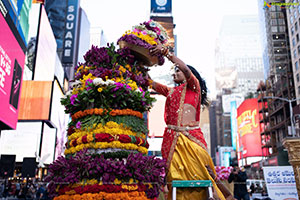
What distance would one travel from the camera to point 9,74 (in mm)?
15500

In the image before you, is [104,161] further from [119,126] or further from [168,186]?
[168,186]

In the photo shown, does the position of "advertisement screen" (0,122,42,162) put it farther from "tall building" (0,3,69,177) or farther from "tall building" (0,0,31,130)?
"tall building" (0,0,31,130)

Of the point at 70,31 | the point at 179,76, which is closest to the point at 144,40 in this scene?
the point at 179,76

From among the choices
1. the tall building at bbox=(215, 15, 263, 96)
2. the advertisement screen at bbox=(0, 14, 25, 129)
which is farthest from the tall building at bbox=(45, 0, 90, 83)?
the tall building at bbox=(215, 15, 263, 96)

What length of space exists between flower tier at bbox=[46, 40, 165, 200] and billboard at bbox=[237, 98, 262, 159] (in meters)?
62.9

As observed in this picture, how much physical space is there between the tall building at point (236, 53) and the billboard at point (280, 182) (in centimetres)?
12439

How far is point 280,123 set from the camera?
48062mm

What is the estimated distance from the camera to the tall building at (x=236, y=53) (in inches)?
5182

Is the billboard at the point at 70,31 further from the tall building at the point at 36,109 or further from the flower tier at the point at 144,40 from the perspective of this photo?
the flower tier at the point at 144,40

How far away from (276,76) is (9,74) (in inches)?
1824

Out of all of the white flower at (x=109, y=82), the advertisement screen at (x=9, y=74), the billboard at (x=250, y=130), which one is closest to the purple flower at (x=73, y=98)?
the white flower at (x=109, y=82)

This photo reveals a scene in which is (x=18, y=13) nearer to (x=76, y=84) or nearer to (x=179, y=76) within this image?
(x=76, y=84)

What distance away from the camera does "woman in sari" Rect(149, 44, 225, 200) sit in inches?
148

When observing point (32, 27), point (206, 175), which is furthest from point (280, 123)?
point (206, 175)
